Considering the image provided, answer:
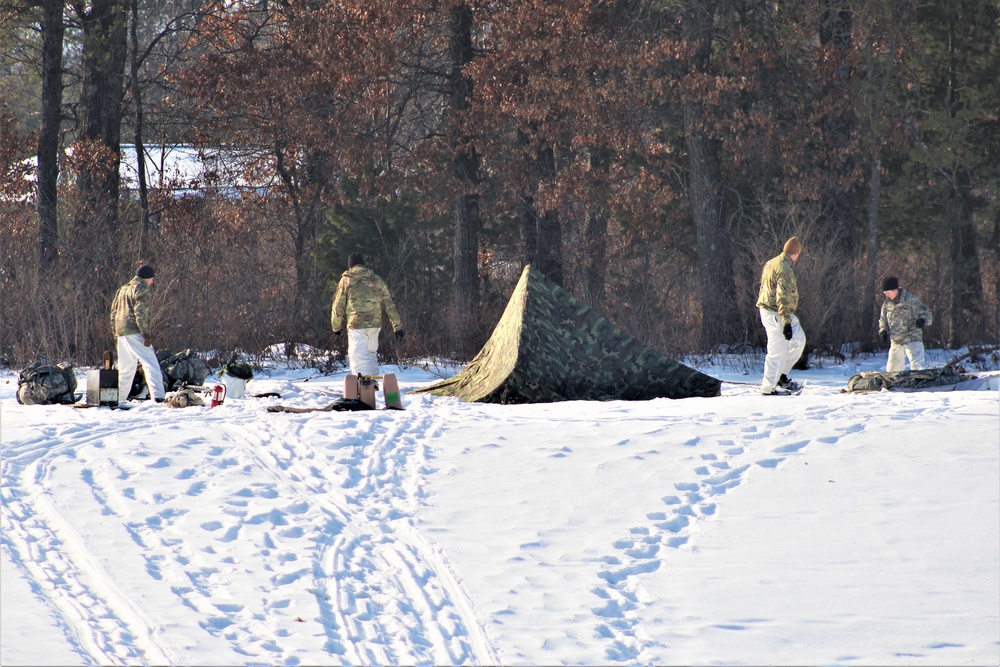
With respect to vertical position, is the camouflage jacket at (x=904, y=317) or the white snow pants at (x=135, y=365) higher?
the camouflage jacket at (x=904, y=317)

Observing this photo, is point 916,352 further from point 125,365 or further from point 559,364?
point 125,365

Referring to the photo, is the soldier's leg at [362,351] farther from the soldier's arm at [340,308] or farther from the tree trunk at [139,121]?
the tree trunk at [139,121]

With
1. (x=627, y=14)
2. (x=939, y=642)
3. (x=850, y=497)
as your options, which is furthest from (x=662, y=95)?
(x=939, y=642)

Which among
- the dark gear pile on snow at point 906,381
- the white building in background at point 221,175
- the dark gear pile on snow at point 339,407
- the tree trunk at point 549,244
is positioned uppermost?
the white building in background at point 221,175

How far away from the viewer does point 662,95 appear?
22234mm

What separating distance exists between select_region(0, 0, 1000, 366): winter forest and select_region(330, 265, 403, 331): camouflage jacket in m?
4.76

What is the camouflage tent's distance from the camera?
13406mm

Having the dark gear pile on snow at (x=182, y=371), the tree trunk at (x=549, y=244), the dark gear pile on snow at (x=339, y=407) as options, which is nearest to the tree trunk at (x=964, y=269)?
the tree trunk at (x=549, y=244)

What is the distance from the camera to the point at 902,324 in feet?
45.3

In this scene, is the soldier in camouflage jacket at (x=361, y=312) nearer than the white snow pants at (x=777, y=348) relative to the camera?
No

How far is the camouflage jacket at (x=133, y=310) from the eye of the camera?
13141 millimetres

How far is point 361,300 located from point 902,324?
21.8 feet

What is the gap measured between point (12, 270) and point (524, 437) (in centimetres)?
1221

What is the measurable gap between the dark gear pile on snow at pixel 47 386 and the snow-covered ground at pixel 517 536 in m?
1.84
